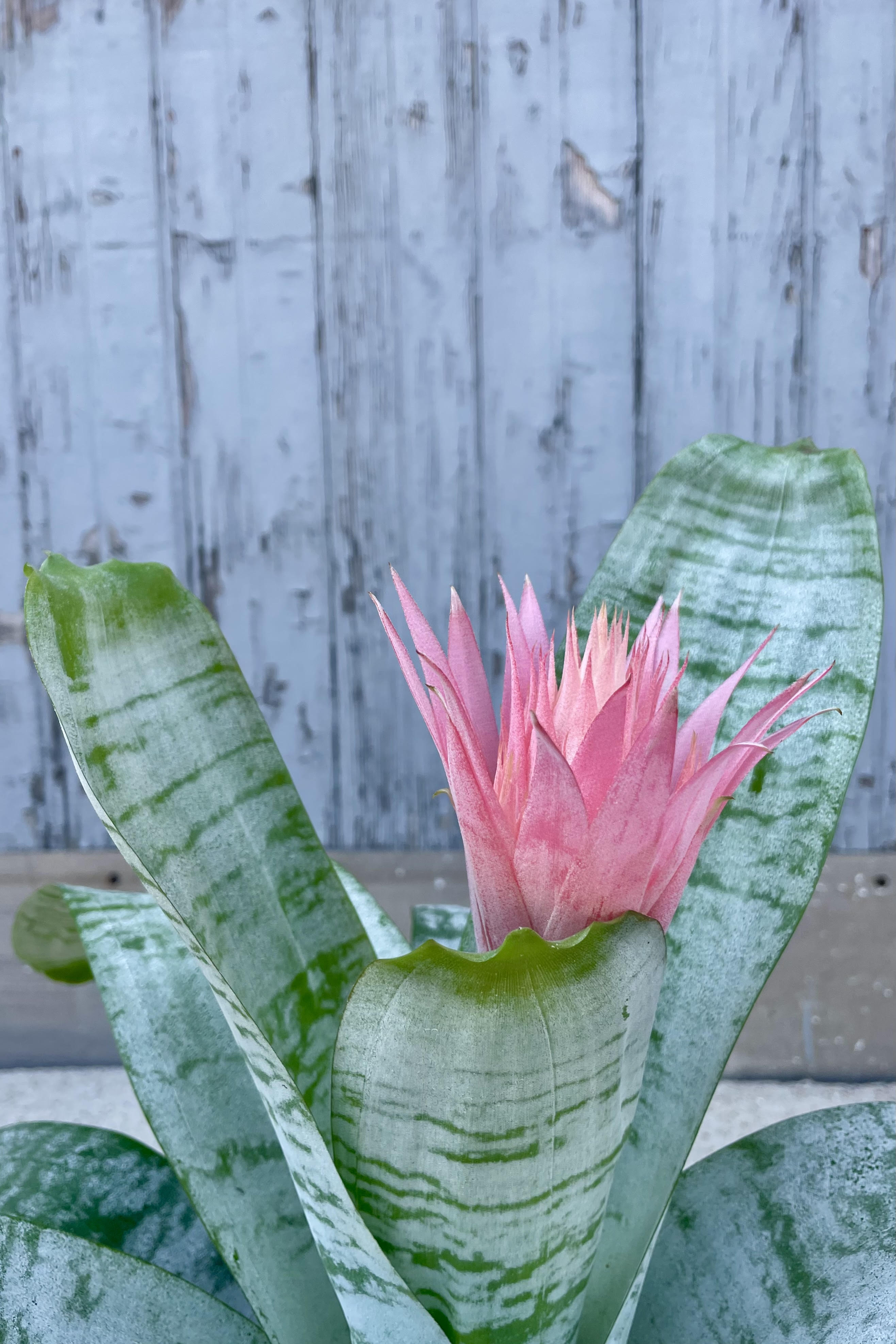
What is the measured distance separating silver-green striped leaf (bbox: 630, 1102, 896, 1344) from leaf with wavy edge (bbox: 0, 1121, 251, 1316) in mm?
158

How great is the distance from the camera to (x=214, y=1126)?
0.32 m

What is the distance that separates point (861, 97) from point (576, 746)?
2.36 feet

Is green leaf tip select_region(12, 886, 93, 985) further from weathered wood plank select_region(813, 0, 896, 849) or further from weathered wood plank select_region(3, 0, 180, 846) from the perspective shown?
weathered wood plank select_region(813, 0, 896, 849)

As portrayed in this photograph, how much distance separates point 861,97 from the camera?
2.39 feet

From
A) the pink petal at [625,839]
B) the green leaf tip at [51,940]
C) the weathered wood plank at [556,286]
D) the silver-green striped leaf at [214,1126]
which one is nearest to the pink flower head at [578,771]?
the pink petal at [625,839]

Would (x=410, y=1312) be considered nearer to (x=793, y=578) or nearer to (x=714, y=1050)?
(x=714, y=1050)

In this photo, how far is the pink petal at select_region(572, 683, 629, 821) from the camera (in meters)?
0.21

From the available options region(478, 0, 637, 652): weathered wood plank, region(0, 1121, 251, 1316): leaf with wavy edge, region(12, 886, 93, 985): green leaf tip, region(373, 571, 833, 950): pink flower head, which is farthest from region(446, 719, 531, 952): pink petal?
region(478, 0, 637, 652): weathered wood plank

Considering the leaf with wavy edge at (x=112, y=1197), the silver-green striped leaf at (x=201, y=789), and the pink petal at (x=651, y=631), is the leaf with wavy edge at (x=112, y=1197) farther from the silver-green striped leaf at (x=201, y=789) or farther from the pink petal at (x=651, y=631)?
the pink petal at (x=651, y=631)

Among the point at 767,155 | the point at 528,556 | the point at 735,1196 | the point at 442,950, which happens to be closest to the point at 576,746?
the point at 442,950

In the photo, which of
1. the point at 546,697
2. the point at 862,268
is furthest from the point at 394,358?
the point at 546,697

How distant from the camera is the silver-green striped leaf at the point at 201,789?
0.86 feet

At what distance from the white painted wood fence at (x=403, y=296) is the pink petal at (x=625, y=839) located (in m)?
0.57

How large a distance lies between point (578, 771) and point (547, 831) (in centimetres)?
2
